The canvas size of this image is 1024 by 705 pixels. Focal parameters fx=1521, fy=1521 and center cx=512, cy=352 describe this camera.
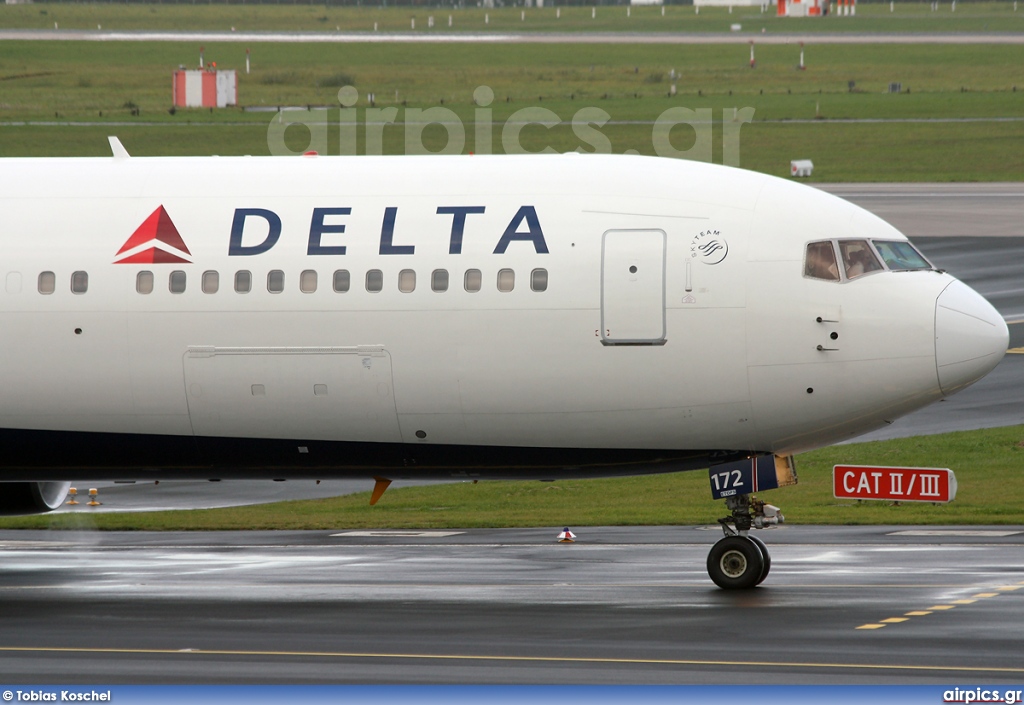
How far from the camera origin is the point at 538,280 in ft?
68.8

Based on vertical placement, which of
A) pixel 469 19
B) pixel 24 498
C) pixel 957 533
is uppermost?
pixel 469 19

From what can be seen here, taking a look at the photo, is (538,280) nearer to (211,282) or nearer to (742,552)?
(211,282)

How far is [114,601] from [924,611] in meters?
11.9

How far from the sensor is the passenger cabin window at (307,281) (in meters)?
21.4

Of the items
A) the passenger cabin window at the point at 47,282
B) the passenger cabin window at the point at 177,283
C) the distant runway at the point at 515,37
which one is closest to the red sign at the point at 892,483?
the passenger cabin window at the point at 177,283

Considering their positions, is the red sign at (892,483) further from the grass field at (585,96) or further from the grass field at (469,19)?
the grass field at (469,19)

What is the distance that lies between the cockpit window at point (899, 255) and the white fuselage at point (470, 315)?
18 centimetres

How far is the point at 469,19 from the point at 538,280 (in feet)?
561

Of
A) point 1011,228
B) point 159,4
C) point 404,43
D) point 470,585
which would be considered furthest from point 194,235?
point 159,4

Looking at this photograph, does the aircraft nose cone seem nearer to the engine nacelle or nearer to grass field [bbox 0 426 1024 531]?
grass field [bbox 0 426 1024 531]

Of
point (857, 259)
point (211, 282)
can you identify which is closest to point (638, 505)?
point (857, 259)

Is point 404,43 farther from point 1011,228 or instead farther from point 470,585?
point 470,585

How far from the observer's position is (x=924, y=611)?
2005 centimetres

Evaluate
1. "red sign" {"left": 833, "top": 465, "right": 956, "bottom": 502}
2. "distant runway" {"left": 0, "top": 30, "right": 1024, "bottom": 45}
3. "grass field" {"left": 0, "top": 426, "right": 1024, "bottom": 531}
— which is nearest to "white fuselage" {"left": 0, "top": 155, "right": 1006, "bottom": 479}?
"red sign" {"left": 833, "top": 465, "right": 956, "bottom": 502}
